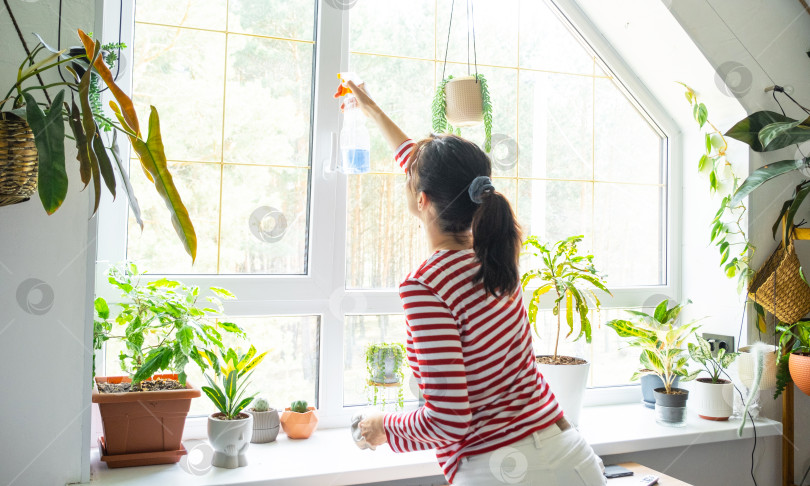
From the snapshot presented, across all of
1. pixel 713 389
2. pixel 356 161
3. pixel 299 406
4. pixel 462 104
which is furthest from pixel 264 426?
pixel 713 389

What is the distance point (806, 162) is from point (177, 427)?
2096mm

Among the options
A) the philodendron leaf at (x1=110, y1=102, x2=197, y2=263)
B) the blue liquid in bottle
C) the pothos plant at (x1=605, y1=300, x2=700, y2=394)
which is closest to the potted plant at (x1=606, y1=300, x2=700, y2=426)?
the pothos plant at (x1=605, y1=300, x2=700, y2=394)

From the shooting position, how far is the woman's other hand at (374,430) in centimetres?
137

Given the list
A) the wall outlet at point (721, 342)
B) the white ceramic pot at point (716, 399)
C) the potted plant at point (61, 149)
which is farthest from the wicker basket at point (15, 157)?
the wall outlet at point (721, 342)

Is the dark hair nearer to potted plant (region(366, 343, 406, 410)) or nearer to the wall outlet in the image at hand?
potted plant (region(366, 343, 406, 410))

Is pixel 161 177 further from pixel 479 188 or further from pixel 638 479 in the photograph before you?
pixel 638 479

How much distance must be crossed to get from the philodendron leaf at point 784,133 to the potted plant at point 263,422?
180 centimetres

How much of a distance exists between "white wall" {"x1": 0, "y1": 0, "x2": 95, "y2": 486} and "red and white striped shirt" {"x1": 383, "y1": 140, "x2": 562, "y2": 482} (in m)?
0.82

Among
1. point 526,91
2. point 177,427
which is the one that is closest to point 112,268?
point 177,427

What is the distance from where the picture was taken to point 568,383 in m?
2.19

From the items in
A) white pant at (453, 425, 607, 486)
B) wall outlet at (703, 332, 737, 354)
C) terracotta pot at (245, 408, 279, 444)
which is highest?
wall outlet at (703, 332, 737, 354)

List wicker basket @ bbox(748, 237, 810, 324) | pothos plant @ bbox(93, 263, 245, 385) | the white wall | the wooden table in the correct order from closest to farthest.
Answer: the white wall, pothos plant @ bbox(93, 263, 245, 385), the wooden table, wicker basket @ bbox(748, 237, 810, 324)

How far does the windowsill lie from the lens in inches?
68.6

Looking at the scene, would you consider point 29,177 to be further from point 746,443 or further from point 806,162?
point 746,443
